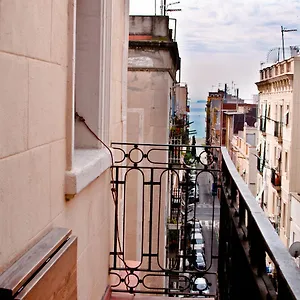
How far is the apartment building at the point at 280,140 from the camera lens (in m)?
21.1

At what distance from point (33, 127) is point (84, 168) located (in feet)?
2.96

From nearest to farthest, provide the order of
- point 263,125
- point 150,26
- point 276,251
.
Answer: point 276,251 → point 150,26 → point 263,125

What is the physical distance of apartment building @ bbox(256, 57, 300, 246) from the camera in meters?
21.1

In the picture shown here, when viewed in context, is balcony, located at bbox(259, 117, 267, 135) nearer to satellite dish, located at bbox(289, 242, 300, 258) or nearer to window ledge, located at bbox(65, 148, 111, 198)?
window ledge, located at bbox(65, 148, 111, 198)

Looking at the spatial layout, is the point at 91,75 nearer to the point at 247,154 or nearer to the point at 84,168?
the point at 84,168

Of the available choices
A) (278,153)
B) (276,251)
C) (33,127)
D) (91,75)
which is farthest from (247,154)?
(276,251)

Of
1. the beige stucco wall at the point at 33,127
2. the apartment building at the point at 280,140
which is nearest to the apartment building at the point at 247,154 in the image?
the apartment building at the point at 280,140

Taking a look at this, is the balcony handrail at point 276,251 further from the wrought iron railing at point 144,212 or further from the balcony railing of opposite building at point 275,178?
the balcony railing of opposite building at point 275,178

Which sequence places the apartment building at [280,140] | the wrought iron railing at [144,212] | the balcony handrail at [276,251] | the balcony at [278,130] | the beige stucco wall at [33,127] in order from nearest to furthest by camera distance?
the balcony handrail at [276,251] < the beige stucco wall at [33,127] < the wrought iron railing at [144,212] < the apartment building at [280,140] < the balcony at [278,130]

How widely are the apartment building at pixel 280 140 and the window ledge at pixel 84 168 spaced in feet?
57.7

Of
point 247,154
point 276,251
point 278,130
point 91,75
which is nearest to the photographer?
point 276,251

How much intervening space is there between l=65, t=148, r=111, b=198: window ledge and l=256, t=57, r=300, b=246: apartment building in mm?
17578

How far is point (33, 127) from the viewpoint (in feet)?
6.65

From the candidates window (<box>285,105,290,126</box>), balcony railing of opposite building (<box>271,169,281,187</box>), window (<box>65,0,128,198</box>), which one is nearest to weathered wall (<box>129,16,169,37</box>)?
window (<box>65,0,128,198</box>)
